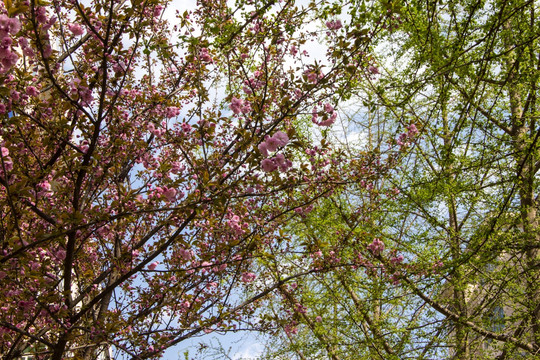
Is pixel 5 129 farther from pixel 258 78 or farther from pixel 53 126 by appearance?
pixel 258 78

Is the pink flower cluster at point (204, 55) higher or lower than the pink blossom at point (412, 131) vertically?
higher

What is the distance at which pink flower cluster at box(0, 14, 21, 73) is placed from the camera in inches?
96.9

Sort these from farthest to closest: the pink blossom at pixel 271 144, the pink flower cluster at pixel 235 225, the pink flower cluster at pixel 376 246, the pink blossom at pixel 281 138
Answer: the pink flower cluster at pixel 376 246
the pink flower cluster at pixel 235 225
the pink blossom at pixel 271 144
the pink blossom at pixel 281 138

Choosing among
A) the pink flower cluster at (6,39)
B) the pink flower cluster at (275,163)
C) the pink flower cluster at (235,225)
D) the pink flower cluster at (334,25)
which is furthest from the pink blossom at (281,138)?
the pink flower cluster at (334,25)

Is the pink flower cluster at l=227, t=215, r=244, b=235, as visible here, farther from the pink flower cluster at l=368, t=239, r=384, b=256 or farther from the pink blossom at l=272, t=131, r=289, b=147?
the pink flower cluster at l=368, t=239, r=384, b=256

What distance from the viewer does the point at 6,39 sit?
2.55m

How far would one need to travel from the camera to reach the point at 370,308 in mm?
5844

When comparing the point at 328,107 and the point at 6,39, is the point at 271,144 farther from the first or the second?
the point at 6,39

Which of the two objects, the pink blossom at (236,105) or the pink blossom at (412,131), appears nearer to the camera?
the pink blossom at (236,105)

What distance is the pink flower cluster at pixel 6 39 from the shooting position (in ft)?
8.07

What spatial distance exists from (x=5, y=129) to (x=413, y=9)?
424 cm

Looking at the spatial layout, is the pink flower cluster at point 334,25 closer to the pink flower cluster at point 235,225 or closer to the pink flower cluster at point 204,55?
the pink flower cluster at point 204,55

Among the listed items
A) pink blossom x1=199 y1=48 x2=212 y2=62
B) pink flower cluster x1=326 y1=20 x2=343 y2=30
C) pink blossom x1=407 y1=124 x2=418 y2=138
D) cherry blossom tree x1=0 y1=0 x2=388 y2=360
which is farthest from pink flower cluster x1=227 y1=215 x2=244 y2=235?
pink blossom x1=407 y1=124 x2=418 y2=138

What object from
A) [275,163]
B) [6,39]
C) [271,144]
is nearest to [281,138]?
[271,144]
